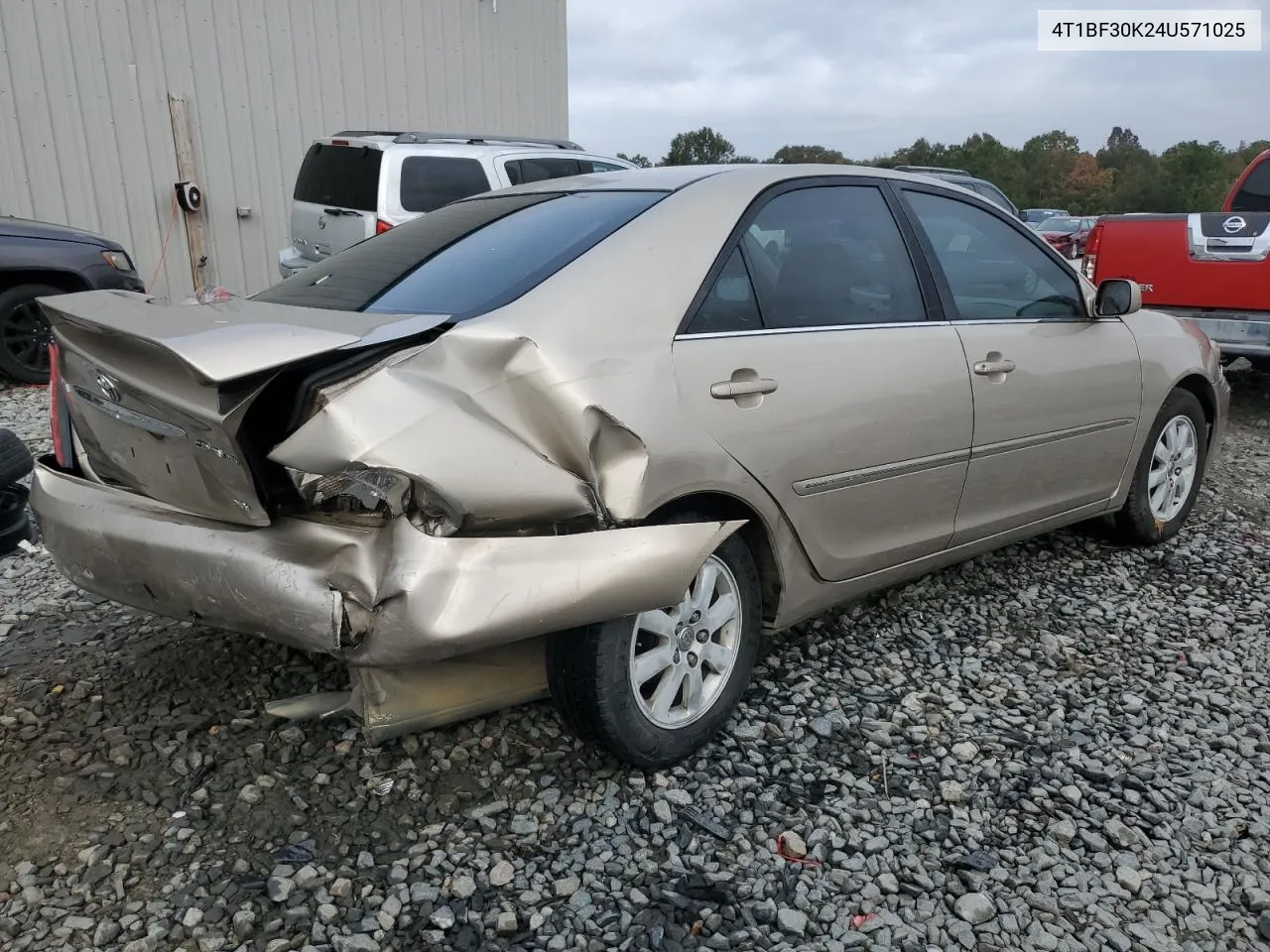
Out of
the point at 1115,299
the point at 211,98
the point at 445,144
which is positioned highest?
the point at 211,98

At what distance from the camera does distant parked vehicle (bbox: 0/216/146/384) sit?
23.1 feet

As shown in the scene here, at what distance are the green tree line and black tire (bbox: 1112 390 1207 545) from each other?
39.7 meters

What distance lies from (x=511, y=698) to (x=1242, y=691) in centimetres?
235

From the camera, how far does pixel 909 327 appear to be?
122 inches

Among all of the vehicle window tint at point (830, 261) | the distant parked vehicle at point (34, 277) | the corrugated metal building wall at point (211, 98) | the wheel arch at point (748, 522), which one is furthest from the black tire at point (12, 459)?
the corrugated metal building wall at point (211, 98)

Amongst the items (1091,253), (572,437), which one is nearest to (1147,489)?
(572,437)

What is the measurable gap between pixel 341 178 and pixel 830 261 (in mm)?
5948

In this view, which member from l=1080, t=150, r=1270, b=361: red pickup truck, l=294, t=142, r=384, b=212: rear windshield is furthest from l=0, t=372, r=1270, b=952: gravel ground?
l=294, t=142, r=384, b=212: rear windshield

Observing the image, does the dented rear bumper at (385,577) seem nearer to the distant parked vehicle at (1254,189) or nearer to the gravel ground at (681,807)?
the gravel ground at (681,807)

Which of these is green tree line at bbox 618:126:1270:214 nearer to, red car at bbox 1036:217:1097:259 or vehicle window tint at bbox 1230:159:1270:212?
red car at bbox 1036:217:1097:259

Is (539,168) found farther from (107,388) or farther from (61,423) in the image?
(107,388)

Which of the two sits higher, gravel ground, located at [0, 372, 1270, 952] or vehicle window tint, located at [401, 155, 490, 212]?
vehicle window tint, located at [401, 155, 490, 212]

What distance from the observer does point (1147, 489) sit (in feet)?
13.9

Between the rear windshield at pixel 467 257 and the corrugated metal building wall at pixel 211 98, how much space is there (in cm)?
793
